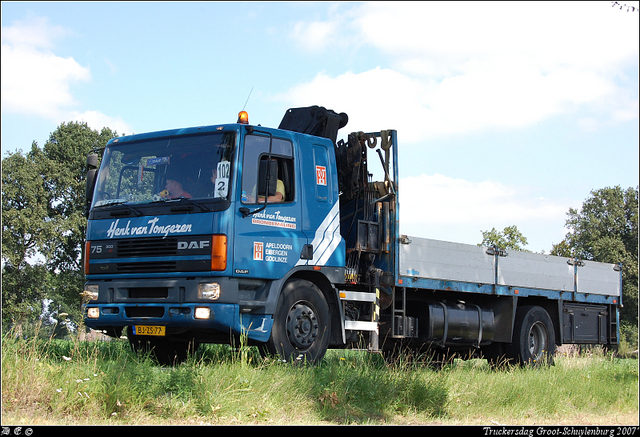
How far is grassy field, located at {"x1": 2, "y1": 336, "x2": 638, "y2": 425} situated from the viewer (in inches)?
248

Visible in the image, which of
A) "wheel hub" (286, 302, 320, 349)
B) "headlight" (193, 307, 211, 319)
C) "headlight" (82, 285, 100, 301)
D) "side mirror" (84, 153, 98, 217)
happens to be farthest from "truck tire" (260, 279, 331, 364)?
"side mirror" (84, 153, 98, 217)

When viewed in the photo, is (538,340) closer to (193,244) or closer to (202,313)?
(202,313)

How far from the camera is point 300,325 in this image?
30.0ft

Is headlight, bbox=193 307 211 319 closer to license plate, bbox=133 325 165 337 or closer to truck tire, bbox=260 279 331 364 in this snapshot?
license plate, bbox=133 325 165 337

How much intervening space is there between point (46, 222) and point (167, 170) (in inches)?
1305

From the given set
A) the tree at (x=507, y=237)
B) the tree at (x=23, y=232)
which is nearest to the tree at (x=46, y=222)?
the tree at (x=23, y=232)

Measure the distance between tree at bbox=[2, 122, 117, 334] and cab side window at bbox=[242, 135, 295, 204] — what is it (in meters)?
31.2

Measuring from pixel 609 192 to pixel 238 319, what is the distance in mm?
51530

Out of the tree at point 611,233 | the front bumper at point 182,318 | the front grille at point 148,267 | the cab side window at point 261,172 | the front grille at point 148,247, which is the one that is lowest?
the front bumper at point 182,318

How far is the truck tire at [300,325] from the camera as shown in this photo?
347 inches

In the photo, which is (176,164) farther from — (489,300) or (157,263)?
(489,300)

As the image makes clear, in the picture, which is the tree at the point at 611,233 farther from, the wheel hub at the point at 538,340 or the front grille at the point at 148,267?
the front grille at the point at 148,267

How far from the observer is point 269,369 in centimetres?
782

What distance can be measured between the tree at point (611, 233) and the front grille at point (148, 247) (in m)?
44.2
